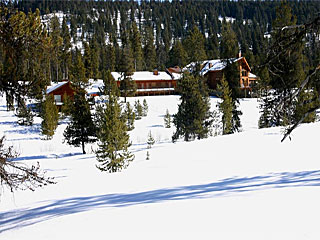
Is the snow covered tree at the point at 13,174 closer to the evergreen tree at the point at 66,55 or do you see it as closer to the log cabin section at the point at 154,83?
the log cabin section at the point at 154,83

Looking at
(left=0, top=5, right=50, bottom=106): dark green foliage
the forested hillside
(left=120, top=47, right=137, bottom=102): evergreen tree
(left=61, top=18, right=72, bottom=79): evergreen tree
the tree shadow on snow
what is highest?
the forested hillside

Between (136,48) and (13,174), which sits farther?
A: (136,48)

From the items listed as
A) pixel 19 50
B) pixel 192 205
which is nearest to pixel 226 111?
pixel 192 205

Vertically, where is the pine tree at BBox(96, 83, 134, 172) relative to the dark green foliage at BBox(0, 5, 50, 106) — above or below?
below

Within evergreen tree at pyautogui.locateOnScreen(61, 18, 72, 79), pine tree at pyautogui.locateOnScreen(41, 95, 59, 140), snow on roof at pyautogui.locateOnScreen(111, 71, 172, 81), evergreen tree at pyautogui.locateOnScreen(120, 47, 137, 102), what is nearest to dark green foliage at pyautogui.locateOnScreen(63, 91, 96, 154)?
pine tree at pyautogui.locateOnScreen(41, 95, 59, 140)

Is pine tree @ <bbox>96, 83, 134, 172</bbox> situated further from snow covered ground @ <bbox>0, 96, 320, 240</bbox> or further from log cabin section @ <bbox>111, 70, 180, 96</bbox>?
log cabin section @ <bbox>111, 70, 180, 96</bbox>

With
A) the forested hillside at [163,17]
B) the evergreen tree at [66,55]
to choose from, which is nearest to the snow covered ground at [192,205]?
the evergreen tree at [66,55]

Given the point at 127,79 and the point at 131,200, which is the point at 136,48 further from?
the point at 131,200

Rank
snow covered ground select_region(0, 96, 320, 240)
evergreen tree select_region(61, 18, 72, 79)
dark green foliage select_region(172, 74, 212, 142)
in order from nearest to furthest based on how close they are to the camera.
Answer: snow covered ground select_region(0, 96, 320, 240)
dark green foliage select_region(172, 74, 212, 142)
evergreen tree select_region(61, 18, 72, 79)

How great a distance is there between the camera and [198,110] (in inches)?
1017

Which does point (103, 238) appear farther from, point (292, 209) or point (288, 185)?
point (288, 185)

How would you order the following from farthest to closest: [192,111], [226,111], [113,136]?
[226,111] < [192,111] < [113,136]

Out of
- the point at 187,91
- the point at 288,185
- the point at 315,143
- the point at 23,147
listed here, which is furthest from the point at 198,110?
the point at 288,185

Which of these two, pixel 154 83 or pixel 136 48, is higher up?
pixel 136 48
